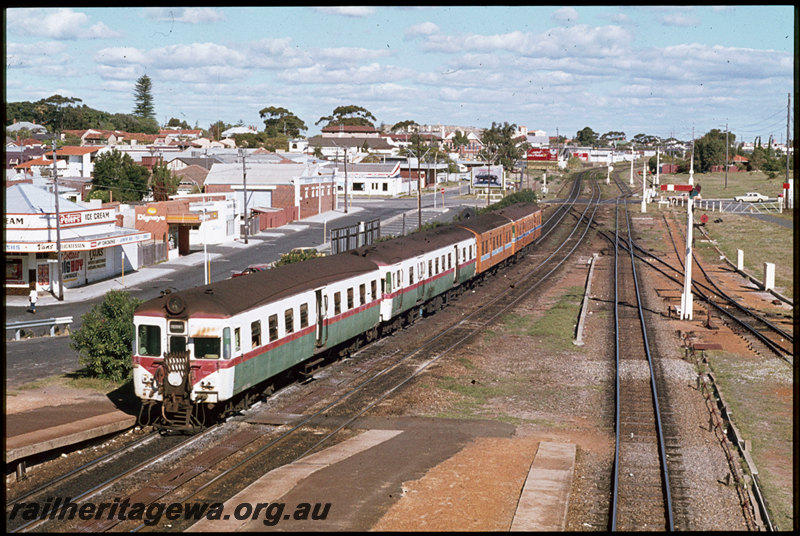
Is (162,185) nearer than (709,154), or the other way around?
(162,185)

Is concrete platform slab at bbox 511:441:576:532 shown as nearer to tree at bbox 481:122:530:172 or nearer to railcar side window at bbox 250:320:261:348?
railcar side window at bbox 250:320:261:348

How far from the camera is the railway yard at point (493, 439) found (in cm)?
1517

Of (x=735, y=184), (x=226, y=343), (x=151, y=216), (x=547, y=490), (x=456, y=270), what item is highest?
(x=735, y=184)

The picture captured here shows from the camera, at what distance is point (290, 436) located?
19766mm

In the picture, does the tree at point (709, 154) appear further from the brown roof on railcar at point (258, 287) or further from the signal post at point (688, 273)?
the brown roof on railcar at point (258, 287)

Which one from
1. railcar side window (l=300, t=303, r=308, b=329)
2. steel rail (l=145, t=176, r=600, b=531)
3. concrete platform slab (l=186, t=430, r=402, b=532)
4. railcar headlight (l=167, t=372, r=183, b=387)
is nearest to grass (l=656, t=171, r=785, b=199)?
A: steel rail (l=145, t=176, r=600, b=531)

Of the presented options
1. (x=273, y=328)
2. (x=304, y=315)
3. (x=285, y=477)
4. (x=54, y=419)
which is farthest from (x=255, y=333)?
(x=54, y=419)

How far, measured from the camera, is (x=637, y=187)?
138 metres

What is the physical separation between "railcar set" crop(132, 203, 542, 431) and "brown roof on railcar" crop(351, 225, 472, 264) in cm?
10

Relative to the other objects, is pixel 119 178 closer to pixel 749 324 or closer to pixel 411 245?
pixel 411 245

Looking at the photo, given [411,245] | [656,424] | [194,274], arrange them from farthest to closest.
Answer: [194,274]
[411,245]
[656,424]

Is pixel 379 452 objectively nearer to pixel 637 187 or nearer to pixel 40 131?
pixel 637 187

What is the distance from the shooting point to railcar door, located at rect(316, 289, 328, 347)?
968 inches

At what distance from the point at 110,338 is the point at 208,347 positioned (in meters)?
7.41
